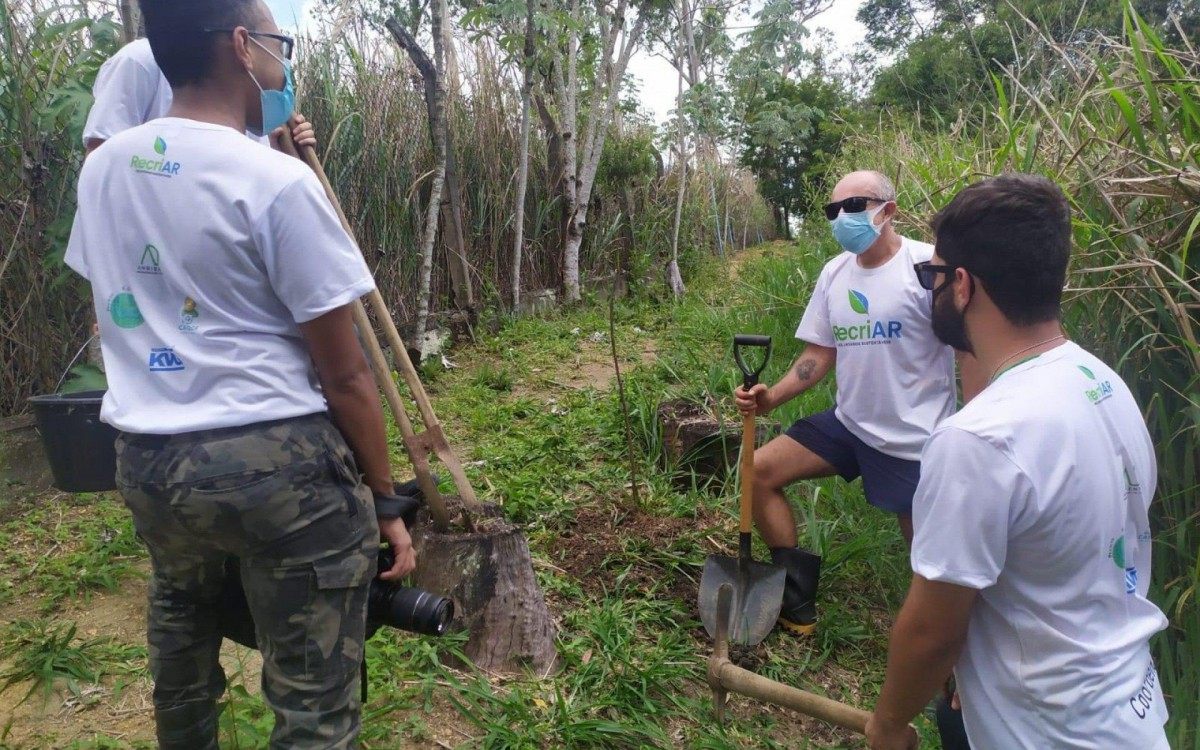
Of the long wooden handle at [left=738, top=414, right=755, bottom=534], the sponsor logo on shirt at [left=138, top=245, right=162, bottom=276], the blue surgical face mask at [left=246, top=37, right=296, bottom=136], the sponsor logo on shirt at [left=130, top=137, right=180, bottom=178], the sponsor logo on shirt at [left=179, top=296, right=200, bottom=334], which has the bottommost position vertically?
the long wooden handle at [left=738, top=414, right=755, bottom=534]

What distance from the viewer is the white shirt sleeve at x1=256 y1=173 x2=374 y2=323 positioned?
4.85 ft

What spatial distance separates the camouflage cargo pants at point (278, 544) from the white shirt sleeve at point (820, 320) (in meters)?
2.23

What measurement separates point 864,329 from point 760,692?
1.40 metres

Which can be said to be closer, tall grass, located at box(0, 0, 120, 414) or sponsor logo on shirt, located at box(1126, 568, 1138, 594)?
sponsor logo on shirt, located at box(1126, 568, 1138, 594)

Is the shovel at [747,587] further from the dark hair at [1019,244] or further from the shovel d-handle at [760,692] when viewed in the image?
the dark hair at [1019,244]

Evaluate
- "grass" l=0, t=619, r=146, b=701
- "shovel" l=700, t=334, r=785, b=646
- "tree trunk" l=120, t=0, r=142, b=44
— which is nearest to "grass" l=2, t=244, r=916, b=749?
"shovel" l=700, t=334, r=785, b=646

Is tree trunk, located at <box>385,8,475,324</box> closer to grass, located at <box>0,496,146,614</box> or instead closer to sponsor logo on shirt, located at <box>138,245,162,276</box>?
grass, located at <box>0,496,146,614</box>

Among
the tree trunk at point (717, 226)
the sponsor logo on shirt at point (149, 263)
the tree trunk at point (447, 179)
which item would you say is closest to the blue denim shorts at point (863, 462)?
the sponsor logo on shirt at point (149, 263)

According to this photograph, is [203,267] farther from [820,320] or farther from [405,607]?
[820,320]

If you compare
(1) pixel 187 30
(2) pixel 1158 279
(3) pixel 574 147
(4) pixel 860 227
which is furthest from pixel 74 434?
(3) pixel 574 147

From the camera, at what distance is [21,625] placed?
2.71m

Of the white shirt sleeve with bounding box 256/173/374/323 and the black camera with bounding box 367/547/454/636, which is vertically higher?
the white shirt sleeve with bounding box 256/173/374/323

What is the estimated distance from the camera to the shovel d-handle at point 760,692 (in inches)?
82.2

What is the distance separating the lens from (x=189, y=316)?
59.2 inches
